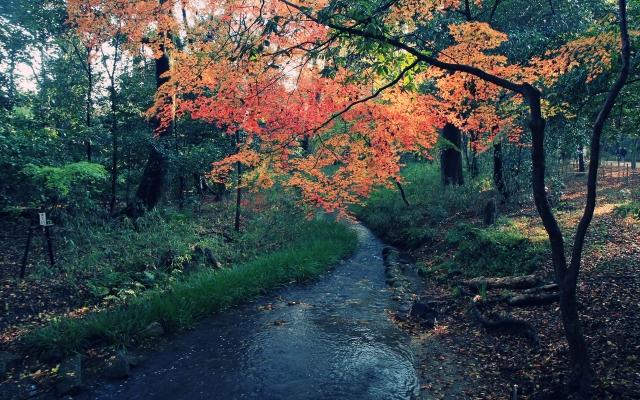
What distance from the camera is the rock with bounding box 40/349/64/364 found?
17.8 feet

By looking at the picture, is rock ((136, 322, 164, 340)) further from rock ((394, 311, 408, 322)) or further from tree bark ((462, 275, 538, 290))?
tree bark ((462, 275, 538, 290))

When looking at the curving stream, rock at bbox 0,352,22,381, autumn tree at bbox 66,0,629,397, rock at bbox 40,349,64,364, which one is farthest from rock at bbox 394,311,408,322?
rock at bbox 0,352,22,381

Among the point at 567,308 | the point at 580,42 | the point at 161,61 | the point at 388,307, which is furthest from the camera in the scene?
the point at 161,61

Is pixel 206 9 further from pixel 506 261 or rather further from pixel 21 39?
pixel 21 39

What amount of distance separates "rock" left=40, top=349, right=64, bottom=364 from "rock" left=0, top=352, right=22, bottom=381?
276 mm

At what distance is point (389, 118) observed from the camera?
1108 cm

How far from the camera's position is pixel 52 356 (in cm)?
546

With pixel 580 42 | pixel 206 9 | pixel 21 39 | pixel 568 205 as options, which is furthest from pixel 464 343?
pixel 21 39

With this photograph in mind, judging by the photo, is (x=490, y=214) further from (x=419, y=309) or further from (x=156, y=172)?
(x=156, y=172)

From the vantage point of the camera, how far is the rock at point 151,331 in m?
6.21

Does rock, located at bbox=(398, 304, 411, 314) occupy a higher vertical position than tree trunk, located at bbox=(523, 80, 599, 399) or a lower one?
lower

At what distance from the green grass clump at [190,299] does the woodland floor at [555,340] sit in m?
3.54

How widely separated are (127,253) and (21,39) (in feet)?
54.1

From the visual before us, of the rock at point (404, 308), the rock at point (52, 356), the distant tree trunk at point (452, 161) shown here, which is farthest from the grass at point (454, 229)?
the rock at point (52, 356)
